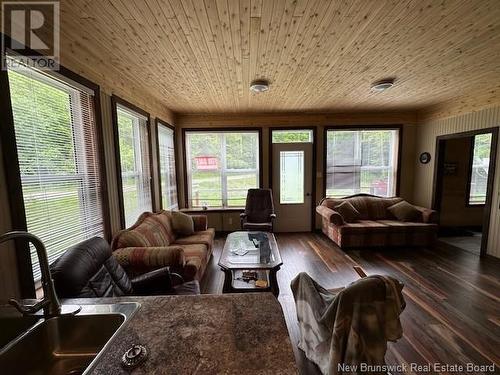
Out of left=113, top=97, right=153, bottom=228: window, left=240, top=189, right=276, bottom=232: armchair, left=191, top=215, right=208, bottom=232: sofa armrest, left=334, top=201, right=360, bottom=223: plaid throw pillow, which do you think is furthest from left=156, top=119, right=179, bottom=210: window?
left=334, top=201, right=360, bottom=223: plaid throw pillow

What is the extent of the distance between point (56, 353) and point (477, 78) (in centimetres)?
482

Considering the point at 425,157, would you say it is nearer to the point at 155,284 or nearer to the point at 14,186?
the point at 155,284

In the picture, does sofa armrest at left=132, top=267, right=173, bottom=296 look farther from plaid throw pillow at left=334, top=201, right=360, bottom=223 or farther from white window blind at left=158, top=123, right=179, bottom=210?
plaid throw pillow at left=334, top=201, right=360, bottom=223

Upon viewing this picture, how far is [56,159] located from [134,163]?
1253 millimetres

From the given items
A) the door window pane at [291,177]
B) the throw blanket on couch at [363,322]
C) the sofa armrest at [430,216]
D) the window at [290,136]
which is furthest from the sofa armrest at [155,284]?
the sofa armrest at [430,216]

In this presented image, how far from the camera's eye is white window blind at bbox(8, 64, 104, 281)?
155cm

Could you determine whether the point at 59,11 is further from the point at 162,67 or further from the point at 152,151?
the point at 152,151

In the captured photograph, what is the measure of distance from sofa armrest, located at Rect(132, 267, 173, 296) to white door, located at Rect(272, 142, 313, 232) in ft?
11.1

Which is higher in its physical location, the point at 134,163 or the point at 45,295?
the point at 134,163

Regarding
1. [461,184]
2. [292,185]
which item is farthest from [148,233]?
[461,184]

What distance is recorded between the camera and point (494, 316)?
2172 millimetres

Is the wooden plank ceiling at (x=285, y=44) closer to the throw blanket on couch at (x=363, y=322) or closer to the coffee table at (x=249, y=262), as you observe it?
the throw blanket on couch at (x=363, y=322)

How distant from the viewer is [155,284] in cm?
191

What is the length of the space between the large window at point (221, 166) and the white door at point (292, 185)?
0.48m
